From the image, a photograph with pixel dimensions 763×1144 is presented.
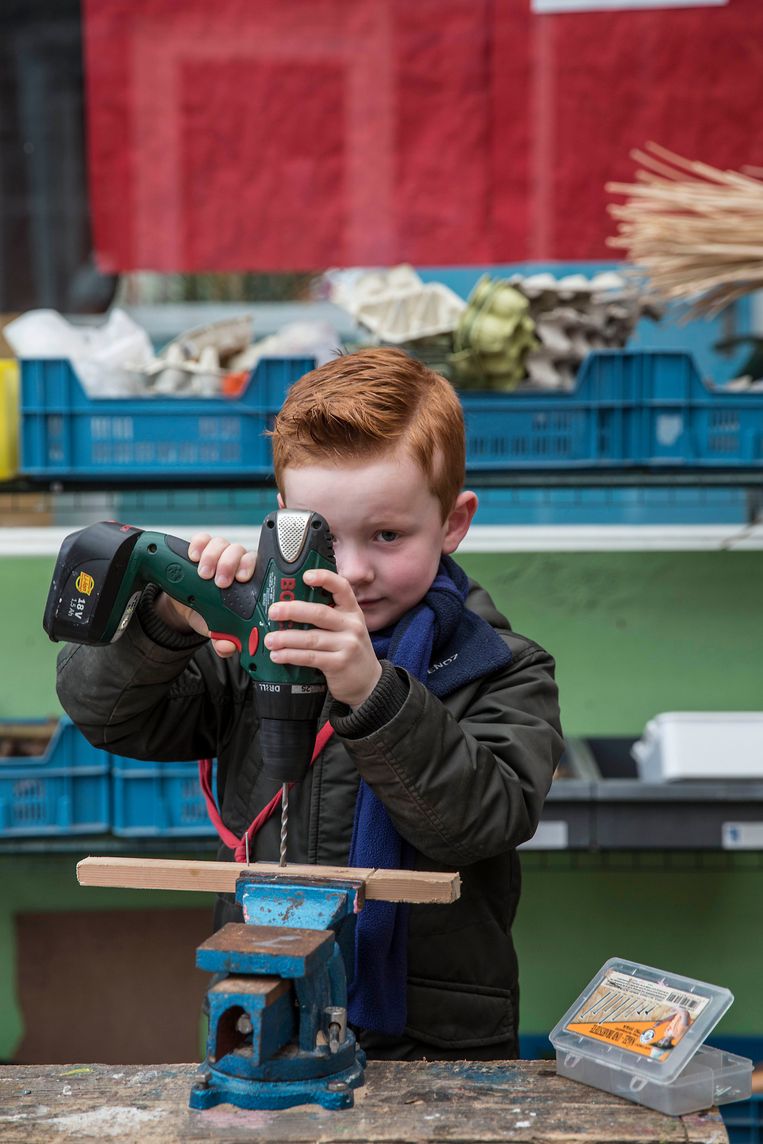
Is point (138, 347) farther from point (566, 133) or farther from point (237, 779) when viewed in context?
point (237, 779)

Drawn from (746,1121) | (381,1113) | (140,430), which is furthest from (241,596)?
(746,1121)

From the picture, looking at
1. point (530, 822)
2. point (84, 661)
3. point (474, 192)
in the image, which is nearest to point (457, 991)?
point (530, 822)

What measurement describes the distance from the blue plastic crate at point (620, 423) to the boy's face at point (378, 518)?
104 cm

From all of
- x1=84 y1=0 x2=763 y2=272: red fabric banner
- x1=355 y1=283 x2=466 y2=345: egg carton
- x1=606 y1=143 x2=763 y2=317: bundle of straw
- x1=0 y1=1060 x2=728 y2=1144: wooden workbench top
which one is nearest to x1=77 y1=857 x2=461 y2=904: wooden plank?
x1=0 y1=1060 x2=728 y2=1144: wooden workbench top

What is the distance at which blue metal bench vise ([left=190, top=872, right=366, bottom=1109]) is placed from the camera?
1.06 m

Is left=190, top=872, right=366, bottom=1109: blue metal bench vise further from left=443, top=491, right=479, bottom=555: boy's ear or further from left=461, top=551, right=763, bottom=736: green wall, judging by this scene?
left=461, top=551, right=763, bottom=736: green wall

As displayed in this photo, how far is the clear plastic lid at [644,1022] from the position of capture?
3.68 ft

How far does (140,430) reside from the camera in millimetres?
2439

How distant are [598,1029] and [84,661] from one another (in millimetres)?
686

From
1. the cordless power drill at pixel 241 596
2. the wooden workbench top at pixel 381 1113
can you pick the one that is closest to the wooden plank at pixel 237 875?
the cordless power drill at pixel 241 596

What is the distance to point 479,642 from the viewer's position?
1.46m

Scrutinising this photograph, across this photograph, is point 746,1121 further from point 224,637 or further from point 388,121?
point 388,121

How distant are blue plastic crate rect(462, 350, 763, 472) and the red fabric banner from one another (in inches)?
21.9

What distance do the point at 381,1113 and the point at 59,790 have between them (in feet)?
4.88
